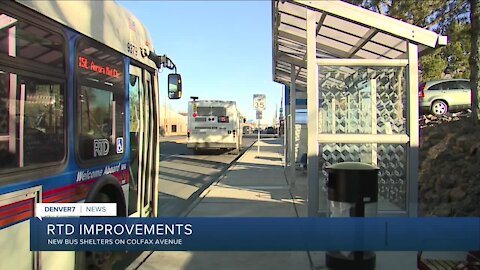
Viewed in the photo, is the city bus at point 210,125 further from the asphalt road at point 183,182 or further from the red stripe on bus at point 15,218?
the red stripe on bus at point 15,218

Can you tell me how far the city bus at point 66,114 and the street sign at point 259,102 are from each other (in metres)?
17.6

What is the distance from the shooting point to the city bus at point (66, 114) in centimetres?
295

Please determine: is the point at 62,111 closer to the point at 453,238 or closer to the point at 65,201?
the point at 65,201

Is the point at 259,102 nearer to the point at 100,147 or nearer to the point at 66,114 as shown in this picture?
the point at 100,147

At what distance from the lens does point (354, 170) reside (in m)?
4.53

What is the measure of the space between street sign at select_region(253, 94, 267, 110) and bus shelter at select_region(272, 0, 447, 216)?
13.9 meters

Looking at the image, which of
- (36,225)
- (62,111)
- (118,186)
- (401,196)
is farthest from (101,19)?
(401,196)

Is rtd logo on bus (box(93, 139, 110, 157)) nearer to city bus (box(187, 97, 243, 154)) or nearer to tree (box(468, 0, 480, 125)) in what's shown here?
tree (box(468, 0, 480, 125))

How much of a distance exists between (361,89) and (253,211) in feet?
9.45

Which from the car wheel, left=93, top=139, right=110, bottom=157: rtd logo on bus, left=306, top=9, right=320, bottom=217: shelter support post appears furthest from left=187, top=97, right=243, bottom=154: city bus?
left=93, top=139, right=110, bottom=157: rtd logo on bus

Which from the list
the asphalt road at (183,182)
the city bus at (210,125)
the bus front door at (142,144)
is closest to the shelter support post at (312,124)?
the bus front door at (142,144)

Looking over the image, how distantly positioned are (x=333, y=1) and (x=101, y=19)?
9.44 ft

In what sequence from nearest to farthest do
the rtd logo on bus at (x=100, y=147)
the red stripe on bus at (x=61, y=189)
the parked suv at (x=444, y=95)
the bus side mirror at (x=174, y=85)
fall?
the red stripe on bus at (x=61, y=189) → the rtd logo on bus at (x=100, y=147) → the bus side mirror at (x=174, y=85) → the parked suv at (x=444, y=95)

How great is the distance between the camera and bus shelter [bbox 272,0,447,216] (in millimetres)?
5848
